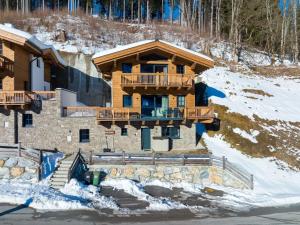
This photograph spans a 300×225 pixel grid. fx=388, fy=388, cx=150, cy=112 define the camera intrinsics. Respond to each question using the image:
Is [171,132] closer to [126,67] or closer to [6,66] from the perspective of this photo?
[126,67]

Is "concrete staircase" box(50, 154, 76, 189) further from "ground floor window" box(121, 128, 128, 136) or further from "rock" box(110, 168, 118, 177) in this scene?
"ground floor window" box(121, 128, 128, 136)

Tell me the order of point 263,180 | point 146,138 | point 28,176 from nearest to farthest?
point 28,176 → point 263,180 → point 146,138

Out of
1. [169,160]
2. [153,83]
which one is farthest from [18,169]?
[153,83]

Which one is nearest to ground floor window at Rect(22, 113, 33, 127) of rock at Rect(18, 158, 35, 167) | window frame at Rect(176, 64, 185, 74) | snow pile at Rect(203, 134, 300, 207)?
rock at Rect(18, 158, 35, 167)

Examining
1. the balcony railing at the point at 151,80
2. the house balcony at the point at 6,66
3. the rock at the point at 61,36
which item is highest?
the rock at the point at 61,36

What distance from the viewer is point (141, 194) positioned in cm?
2112

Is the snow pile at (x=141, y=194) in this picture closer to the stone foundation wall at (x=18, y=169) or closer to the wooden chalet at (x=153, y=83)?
the stone foundation wall at (x=18, y=169)

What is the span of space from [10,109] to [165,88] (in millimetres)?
11727

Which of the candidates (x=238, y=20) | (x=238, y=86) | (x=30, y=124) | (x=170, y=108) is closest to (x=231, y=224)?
(x=170, y=108)

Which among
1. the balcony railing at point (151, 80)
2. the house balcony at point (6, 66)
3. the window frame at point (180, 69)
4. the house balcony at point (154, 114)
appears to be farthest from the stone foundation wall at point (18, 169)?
the window frame at point (180, 69)

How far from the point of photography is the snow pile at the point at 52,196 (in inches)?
708

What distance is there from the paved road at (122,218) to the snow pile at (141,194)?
3.06ft

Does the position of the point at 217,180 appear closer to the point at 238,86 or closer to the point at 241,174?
the point at 241,174

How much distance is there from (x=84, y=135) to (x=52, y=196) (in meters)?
10.3
